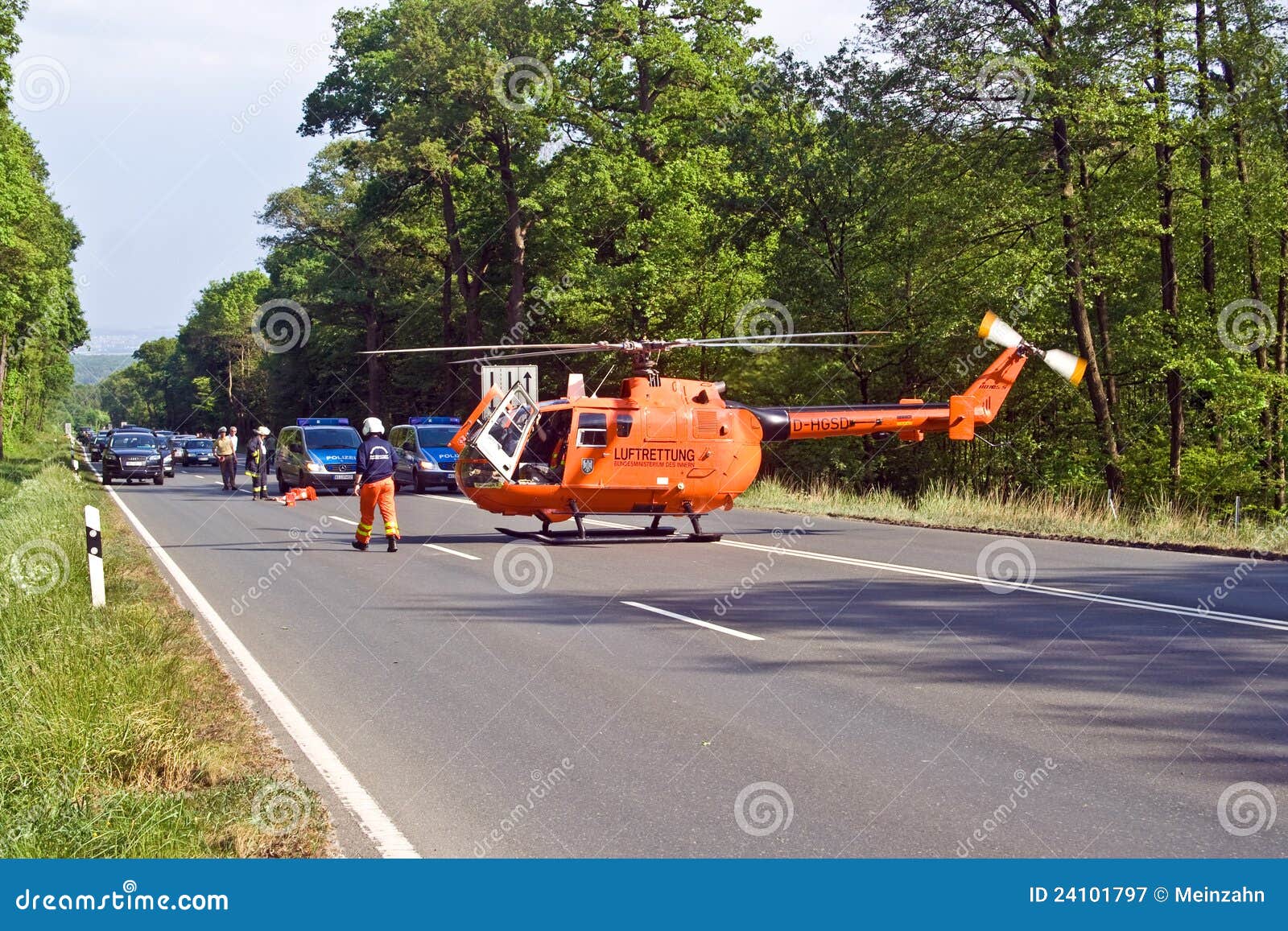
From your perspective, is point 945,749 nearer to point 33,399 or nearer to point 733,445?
point 733,445

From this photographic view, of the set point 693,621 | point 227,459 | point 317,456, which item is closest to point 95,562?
point 693,621

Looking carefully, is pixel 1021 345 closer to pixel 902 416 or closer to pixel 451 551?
pixel 902 416

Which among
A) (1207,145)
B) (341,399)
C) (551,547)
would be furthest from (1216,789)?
(341,399)

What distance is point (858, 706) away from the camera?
7.77 m

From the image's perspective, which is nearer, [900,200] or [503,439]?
[503,439]

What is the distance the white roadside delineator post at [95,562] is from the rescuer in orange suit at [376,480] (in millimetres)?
6386

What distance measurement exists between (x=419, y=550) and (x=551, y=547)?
1.98 meters

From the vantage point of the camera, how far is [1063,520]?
19.8 meters

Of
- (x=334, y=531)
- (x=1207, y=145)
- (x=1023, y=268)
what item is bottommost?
(x=334, y=531)

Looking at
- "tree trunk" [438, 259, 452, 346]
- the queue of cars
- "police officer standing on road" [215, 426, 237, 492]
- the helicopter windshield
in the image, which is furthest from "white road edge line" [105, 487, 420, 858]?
"tree trunk" [438, 259, 452, 346]

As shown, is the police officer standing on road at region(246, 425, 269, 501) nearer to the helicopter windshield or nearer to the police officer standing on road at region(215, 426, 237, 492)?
the police officer standing on road at region(215, 426, 237, 492)

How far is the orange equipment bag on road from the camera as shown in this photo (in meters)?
17.6

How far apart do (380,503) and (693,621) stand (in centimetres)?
799

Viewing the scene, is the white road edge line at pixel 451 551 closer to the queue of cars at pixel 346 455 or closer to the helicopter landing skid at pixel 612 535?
the helicopter landing skid at pixel 612 535
